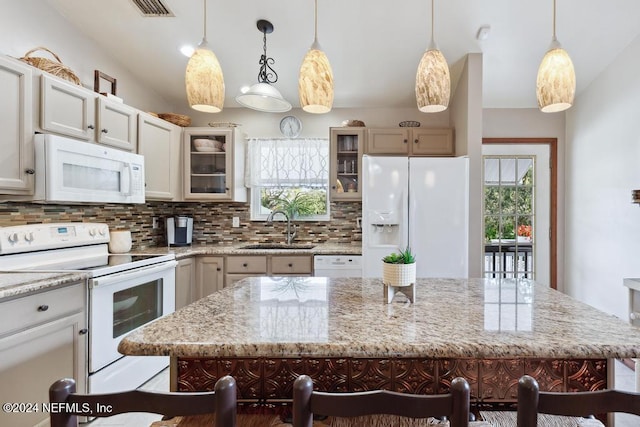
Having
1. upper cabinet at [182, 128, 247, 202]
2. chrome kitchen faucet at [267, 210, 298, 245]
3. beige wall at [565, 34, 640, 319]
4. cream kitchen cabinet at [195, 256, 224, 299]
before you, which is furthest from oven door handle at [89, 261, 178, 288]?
beige wall at [565, 34, 640, 319]

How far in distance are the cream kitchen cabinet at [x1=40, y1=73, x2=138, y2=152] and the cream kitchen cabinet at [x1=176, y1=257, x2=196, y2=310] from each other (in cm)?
108

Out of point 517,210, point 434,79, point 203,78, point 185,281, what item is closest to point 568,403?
point 434,79

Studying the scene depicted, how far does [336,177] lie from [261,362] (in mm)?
2641

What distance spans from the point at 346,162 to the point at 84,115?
2261 mm

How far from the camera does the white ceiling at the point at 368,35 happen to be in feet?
8.47

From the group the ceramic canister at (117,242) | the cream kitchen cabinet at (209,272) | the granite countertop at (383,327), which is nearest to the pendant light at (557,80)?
the granite countertop at (383,327)

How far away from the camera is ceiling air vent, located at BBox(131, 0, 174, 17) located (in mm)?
2539

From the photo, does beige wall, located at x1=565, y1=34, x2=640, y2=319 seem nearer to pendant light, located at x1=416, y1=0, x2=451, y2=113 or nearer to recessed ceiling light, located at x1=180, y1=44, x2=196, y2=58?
pendant light, located at x1=416, y1=0, x2=451, y2=113

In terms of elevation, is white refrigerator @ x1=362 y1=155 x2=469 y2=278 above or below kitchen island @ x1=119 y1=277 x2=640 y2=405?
above

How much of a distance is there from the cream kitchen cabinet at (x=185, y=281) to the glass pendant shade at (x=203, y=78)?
2.03 metres

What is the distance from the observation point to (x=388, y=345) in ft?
3.04

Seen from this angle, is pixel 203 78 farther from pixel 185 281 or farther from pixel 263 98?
pixel 185 281

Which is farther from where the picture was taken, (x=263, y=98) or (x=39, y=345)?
(x=263, y=98)

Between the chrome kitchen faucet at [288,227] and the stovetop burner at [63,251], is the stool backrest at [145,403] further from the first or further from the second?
the chrome kitchen faucet at [288,227]
